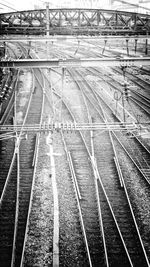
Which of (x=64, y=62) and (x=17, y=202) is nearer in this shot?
(x=64, y=62)

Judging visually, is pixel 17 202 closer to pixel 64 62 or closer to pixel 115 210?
pixel 115 210

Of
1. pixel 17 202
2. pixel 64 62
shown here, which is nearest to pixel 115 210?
pixel 17 202

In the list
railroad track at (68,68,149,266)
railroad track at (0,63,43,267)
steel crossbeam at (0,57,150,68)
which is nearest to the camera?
railroad track at (68,68,149,266)

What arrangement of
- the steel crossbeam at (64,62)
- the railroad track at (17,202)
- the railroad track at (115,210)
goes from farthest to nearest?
the steel crossbeam at (64,62) < the railroad track at (17,202) < the railroad track at (115,210)

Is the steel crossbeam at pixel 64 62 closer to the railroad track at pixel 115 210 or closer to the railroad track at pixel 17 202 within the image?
the railroad track at pixel 17 202

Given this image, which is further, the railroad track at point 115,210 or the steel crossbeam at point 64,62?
the steel crossbeam at point 64,62

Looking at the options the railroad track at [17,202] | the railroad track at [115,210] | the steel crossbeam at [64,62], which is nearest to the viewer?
the railroad track at [115,210]

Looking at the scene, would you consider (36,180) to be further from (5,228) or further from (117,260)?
(117,260)

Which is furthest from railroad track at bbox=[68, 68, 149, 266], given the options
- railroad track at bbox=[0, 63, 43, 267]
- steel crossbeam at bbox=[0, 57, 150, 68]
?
steel crossbeam at bbox=[0, 57, 150, 68]

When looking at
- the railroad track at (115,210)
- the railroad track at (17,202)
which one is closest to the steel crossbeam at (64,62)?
the railroad track at (17,202)

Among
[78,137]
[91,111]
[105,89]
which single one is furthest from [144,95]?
[78,137]

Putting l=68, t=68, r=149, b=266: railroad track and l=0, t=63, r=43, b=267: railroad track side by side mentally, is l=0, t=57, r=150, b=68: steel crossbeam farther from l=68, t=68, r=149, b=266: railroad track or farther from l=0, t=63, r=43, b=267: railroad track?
l=68, t=68, r=149, b=266: railroad track
